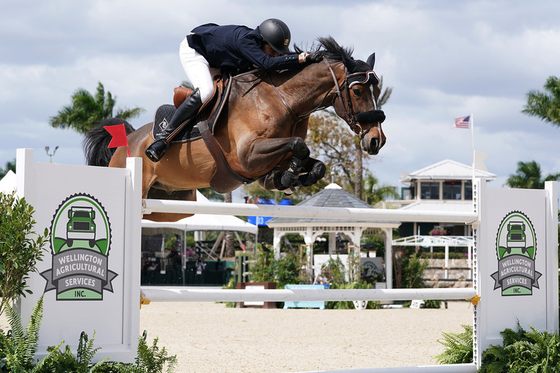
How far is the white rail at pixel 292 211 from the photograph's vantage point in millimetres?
3340

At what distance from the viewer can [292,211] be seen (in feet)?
12.0

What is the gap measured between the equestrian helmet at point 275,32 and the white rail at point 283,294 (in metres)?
1.80

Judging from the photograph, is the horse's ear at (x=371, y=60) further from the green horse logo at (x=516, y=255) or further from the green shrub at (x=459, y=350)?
the green shrub at (x=459, y=350)

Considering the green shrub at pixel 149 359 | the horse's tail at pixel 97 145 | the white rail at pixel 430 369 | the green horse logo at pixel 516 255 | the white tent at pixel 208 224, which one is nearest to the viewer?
the green shrub at pixel 149 359

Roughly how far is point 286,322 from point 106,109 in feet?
69.4

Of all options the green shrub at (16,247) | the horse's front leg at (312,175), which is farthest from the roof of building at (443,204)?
the green shrub at (16,247)

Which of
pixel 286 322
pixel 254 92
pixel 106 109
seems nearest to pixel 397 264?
pixel 286 322

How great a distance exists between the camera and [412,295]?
389cm

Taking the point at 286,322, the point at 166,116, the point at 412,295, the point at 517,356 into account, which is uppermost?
the point at 166,116

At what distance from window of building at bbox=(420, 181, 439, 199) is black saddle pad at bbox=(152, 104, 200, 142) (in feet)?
129

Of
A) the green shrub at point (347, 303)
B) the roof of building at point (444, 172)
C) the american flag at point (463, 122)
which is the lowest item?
the green shrub at point (347, 303)

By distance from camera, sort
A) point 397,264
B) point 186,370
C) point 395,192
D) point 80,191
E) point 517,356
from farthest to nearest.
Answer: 1. point 395,192
2. point 397,264
3. point 186,370
4. point 517,356
5. point 80,191

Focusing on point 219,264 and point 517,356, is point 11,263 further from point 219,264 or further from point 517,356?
point 219,264

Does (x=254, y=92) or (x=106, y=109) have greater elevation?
(x=106, y=109)
